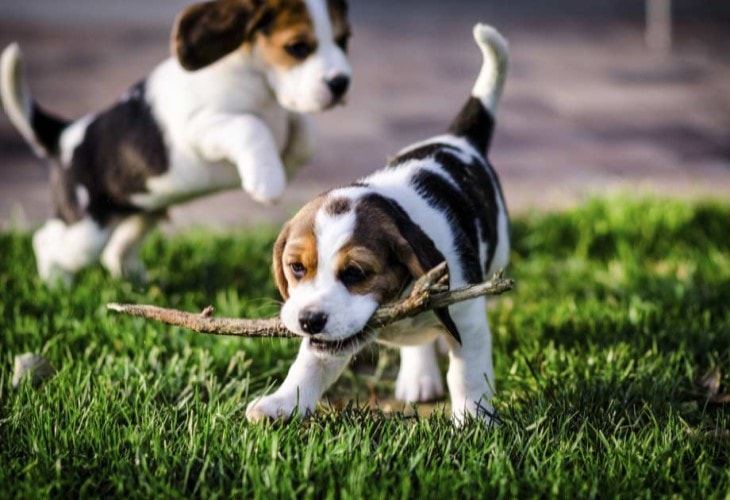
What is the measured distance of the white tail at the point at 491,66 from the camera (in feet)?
13.1

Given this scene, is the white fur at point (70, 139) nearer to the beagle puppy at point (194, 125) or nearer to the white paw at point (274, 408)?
the beagle puppy at point (194, 125)

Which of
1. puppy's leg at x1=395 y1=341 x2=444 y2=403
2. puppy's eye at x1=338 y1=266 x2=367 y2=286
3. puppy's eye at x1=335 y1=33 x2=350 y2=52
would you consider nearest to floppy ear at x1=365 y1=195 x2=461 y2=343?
puppy's eye at x1=338 y1=266 x2=367 y2=286

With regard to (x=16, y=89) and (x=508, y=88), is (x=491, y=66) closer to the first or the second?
(x=16, y=89)

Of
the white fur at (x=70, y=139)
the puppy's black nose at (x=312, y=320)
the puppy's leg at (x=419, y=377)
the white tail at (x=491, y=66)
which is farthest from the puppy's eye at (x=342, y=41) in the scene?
the puppy's black nose at (x=312, y=320)

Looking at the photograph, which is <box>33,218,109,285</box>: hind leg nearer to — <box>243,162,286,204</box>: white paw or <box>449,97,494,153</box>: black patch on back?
<box>243,162,286,204</box>: white paw

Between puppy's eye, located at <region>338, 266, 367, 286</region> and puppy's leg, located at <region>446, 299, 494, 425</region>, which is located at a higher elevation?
puppy's eye, located at <region>338, 266, 367, 286</region>

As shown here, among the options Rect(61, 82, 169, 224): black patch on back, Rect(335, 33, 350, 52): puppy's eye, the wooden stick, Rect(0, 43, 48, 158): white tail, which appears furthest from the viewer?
Rect(0, 43, 48, 158): white tail

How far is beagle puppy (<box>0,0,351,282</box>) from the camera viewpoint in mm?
4328

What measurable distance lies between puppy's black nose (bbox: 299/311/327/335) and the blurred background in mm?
3385

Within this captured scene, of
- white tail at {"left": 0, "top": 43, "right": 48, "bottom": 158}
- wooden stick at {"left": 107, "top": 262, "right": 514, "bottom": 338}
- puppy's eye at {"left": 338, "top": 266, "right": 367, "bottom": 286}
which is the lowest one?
wooden stick at {"left": 107, "top": 262, "right": 514, "bottom": 338}

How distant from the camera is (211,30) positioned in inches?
172

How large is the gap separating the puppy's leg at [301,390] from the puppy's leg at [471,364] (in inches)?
13.8

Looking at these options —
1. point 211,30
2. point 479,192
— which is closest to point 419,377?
point 479,192

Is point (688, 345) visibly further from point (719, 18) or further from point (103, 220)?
point (719, 18)
